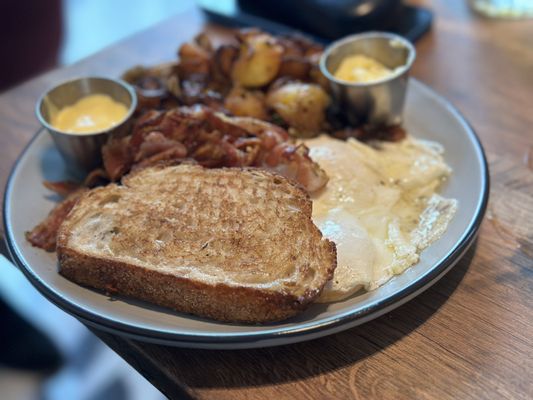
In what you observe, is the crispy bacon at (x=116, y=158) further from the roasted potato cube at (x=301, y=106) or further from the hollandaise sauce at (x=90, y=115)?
the roasted potato cube at (x=301, y=106)

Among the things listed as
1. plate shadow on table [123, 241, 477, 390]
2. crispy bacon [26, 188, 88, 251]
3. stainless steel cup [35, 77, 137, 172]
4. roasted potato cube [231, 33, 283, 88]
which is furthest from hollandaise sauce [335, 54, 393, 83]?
crispy bacon [26, 188, 88, 251]

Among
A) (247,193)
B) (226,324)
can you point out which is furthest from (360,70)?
(226,324)

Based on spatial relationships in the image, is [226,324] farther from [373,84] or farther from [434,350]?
[373,84]

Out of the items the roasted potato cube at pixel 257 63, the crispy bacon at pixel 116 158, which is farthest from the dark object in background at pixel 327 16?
the crispy bacon at pixel 116 158

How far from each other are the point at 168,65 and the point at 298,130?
70 centimetres

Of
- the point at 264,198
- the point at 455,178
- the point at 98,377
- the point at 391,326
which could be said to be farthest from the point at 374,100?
the point at 98,377

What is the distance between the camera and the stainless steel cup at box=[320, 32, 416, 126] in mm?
2234

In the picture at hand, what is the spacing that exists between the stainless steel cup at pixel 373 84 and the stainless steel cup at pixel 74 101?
2.59ft

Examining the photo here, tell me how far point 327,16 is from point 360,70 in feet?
2.31

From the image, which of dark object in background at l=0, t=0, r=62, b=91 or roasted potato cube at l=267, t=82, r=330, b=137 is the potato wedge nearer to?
roasted potato cube at l=267, t=82, r=330, b=137

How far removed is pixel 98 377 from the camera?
8.84ft

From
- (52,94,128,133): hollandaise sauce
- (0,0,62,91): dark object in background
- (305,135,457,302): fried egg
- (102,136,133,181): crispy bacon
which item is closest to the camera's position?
(305,135,457,302): fried egg

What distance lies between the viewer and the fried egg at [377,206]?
5.38 feet

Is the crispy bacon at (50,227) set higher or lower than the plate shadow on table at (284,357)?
higher
